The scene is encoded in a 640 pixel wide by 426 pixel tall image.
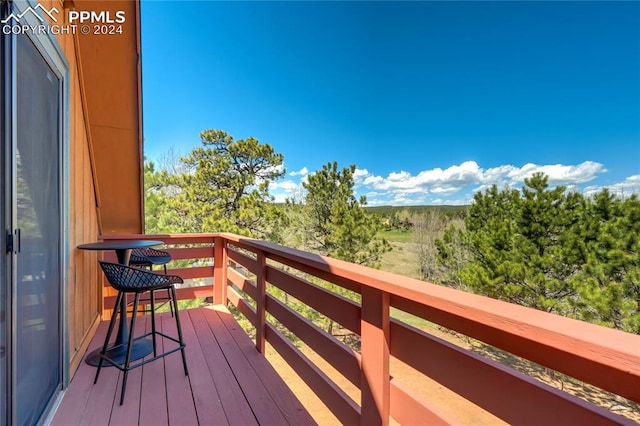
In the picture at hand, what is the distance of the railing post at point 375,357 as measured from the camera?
1137 mm

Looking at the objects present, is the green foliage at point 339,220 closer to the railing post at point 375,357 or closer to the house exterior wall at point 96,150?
the house exterior wall at point 96,150

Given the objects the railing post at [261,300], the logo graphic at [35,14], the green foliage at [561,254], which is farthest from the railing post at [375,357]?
the green foliage at [561,254]

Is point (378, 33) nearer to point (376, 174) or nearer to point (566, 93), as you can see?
point (376, 174)

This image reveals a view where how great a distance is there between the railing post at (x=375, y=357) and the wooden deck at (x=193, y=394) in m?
0.57

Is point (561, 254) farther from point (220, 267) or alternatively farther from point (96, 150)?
point (96, 150)

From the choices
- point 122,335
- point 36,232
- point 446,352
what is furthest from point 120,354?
point 446,352

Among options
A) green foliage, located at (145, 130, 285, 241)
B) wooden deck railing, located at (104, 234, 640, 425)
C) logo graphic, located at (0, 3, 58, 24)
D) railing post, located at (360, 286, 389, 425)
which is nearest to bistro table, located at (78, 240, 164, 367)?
wooden deck railing, located at (104, 234, 640, 425)

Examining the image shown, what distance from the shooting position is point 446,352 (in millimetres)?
925

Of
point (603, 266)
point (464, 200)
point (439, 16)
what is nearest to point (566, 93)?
point (439, 16)

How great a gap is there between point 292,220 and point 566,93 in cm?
1533

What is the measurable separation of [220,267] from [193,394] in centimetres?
186

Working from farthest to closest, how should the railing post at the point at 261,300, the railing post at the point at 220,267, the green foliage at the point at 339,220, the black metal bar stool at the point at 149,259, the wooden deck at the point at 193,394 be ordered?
the green foliage at the point at 339,220
the railing post at the point at 220,267
the black metal bar stool at the point at 149,259
the railing post at the point at 261,300
the wooden deck at the point at 193,394

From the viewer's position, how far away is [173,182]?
10.4m

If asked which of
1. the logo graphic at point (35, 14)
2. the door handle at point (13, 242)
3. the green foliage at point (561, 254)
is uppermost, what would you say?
the logo graphic at point (35, 14)
